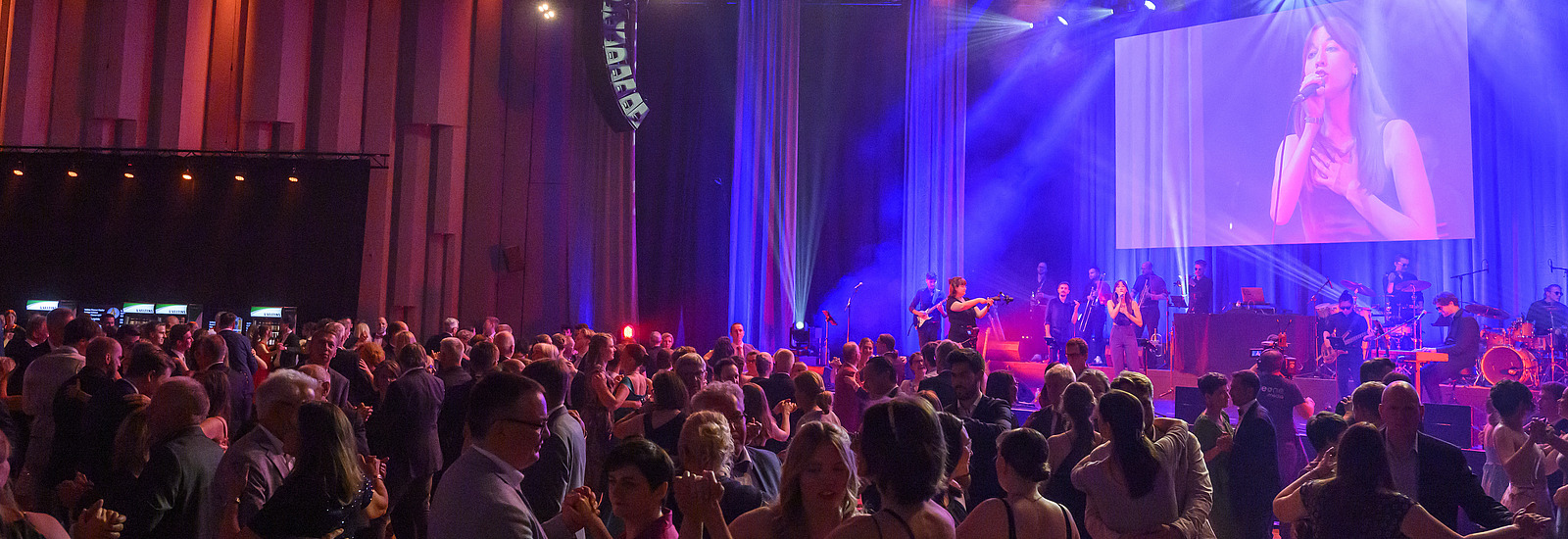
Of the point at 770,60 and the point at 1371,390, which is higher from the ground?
the point at 770,60

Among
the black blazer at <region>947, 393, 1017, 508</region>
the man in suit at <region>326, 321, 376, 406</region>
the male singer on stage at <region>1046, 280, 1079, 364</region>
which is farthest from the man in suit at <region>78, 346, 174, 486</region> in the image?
the male singer on stage at <region>1046, 280, 1079, 364</region>

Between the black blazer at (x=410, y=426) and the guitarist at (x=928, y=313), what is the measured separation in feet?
27.1

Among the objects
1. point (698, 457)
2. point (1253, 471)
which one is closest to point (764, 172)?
point (1253, 471)

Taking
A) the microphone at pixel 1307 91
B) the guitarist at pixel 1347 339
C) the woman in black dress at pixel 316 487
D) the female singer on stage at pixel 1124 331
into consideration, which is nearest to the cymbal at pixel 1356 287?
the guitarist at pixel 1347 339

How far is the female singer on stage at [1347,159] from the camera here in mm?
12180

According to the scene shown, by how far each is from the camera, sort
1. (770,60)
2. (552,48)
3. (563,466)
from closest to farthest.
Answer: (563,466) → (552,48) → (770,60)

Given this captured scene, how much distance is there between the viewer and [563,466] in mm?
3350

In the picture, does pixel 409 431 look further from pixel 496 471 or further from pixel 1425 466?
pixel 1425 466

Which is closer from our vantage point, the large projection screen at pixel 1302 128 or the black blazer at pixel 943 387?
the black blazer at pixel 943 387

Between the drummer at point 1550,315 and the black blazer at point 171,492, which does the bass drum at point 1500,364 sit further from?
the black blazer at point 171,492

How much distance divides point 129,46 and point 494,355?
35.7 ft

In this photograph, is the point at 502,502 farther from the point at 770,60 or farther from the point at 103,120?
the point at 103,120

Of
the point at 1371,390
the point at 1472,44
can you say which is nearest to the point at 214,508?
A: the point at 1371,390

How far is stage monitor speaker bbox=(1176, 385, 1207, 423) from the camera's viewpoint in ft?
19.7
